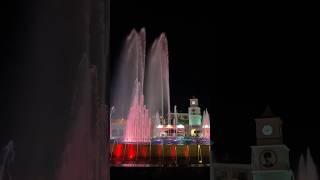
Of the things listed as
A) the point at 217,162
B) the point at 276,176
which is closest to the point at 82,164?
the point at 276,176

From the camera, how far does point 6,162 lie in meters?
15.9

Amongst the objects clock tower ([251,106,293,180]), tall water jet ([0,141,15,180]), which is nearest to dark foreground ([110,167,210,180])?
clock tower ([251,106,293,180])

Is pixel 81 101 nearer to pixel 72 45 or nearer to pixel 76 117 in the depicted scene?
pixel 76 117

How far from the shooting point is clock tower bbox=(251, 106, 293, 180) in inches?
1195

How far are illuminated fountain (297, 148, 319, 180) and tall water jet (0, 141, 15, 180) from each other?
20505 mm

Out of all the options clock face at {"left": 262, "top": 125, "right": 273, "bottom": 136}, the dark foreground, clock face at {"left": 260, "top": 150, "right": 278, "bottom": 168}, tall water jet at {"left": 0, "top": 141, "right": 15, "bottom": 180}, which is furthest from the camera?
the dark foreground

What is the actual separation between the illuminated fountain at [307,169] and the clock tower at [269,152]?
33.1 inches

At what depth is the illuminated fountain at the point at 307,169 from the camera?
98.9 ft

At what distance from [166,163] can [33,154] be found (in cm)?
2590

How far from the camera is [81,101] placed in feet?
51.5

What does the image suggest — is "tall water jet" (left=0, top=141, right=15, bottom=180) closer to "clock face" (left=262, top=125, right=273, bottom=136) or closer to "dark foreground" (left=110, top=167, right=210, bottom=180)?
"dark foreground" (left=110, top=167, right=210, bottom=180)

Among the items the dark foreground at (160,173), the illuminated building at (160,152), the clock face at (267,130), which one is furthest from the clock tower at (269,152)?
the illuminated building at (160,152)

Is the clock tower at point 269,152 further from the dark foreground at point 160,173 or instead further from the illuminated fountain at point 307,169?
the dark foreground at point 160,173

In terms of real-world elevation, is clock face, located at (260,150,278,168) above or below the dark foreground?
above
